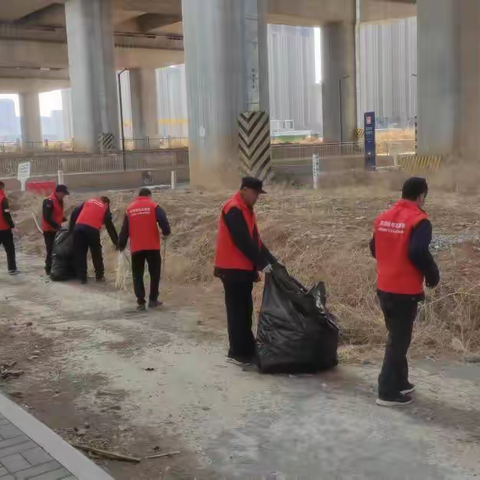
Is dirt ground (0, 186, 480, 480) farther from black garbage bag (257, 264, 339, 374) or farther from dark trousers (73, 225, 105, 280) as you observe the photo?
dark trousers (73, 225, 105, 280)

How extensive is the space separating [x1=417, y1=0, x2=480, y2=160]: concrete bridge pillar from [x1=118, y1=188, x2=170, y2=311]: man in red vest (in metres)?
14.4

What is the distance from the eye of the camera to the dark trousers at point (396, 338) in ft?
14.7

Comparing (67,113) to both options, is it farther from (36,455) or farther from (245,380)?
(36,455)

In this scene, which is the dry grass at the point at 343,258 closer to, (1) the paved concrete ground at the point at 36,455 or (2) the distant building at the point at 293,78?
(1) the paved concrete ground at the point at 36,455

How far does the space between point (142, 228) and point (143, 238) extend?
122 mm

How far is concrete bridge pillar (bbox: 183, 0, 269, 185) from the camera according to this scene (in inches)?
709

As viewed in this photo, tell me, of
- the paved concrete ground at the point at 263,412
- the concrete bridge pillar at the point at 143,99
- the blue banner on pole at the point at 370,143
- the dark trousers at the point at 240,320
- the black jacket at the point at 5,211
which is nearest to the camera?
the paved concrete ground at the point at 263,412

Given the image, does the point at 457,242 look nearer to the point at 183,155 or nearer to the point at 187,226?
the point at 187,226

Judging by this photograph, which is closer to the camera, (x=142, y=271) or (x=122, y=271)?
(x=142, y=271)

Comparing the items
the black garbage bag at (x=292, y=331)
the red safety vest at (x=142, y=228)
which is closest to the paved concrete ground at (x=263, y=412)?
the black garbage bag at (x=292, y=331)

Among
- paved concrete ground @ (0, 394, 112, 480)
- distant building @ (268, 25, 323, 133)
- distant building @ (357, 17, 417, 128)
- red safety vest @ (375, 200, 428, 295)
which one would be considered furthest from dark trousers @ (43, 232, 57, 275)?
distant building @ (268, 25, 323, 133)

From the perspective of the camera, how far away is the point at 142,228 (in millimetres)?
→ 7848

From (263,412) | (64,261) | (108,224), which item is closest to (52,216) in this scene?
(64,261)

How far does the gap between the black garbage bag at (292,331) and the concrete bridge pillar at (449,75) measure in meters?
16.2
